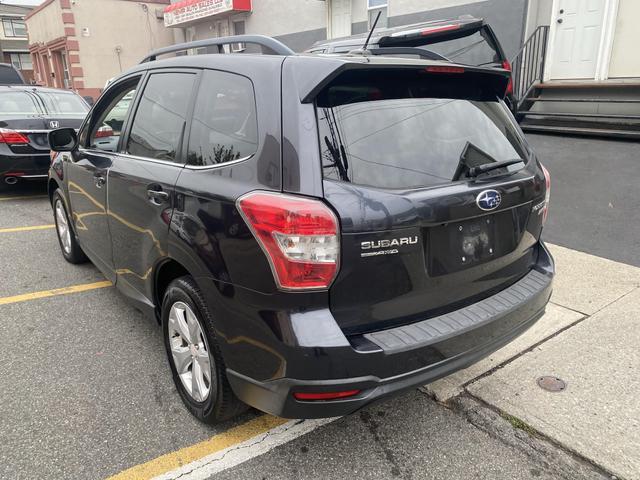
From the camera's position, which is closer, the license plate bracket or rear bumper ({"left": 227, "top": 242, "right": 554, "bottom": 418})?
rear bumper ({"left": 227, "top": 242, "right": 554, "bottom": 418})

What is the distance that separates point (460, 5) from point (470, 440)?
9399mm

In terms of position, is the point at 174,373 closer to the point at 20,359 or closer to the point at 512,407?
the point at 20,359

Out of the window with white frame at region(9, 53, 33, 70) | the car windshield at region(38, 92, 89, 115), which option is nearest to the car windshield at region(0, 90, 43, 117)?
the car windshield at region(38, 92, 89, 115)

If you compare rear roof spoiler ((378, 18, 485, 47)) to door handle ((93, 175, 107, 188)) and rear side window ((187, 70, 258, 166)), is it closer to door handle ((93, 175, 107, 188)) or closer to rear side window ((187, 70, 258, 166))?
door handle ((93, 175, 107, 188))

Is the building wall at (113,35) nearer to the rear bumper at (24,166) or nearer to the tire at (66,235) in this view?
the rear bumper at (24,166)

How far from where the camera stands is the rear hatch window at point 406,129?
2057mm

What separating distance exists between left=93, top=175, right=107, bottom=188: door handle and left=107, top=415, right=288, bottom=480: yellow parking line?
5.96 ft

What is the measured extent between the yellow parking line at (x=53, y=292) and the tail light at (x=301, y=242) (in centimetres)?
305

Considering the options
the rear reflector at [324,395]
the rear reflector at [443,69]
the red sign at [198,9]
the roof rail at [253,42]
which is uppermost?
the red sign at [198,9]

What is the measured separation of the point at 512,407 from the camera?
2.69 meters

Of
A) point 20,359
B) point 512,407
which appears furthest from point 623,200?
point 20,359

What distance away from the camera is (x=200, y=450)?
2436 mm

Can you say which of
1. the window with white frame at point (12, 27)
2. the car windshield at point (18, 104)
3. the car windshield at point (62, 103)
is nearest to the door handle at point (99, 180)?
the car windshield at point (18, 104)

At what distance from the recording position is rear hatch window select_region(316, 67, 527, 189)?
2057mm
